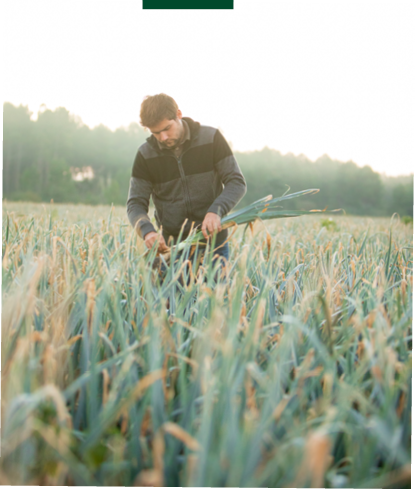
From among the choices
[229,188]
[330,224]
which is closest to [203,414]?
[229,188]

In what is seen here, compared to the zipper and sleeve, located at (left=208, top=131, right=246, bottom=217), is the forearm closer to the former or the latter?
sleeve, located at (left=208, top=131, right=246, bottom=217)

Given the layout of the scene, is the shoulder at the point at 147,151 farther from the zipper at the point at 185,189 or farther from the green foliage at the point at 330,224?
the green foliage at the point at 330,224

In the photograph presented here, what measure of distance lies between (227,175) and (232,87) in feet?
1.45

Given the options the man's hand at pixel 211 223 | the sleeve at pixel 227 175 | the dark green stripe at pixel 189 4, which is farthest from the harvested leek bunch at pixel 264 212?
the dark green stripe at pixel 189 4

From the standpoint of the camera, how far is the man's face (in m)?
1.45

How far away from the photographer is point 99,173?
1.51m

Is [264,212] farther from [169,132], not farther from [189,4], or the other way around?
[189,4]

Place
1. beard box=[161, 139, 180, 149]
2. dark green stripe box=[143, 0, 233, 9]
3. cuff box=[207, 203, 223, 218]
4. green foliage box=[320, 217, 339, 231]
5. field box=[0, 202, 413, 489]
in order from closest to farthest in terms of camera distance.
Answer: field box=[0, 202, 413, 489] < dark green stripe box=[143, 0, 233, 9] < cuff box=[207, 203, 223, 218] < beard box=[161, 139, 180, 149] < green foliage box=[320, 217, 339, 231]

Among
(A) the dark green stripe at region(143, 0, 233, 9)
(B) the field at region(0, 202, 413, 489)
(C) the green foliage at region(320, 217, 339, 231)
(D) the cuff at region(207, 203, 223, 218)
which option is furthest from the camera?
(C) the green foliage at region(320, 217, 339, 231)

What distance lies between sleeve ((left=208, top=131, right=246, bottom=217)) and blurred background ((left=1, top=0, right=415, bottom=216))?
0.18m

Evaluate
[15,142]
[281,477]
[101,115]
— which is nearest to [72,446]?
[281,477]

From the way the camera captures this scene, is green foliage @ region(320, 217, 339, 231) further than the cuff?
Yes

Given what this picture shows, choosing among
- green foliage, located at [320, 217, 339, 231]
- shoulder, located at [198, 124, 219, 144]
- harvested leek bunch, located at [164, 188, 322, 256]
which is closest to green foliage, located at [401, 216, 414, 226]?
harvested leek bunch, located at [164, 188, 322, 256]

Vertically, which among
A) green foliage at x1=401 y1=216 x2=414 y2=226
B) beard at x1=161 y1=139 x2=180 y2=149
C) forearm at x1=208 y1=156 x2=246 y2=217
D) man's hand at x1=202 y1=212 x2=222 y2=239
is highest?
beard at x1=161 y1=139 x2=180 y2=149
